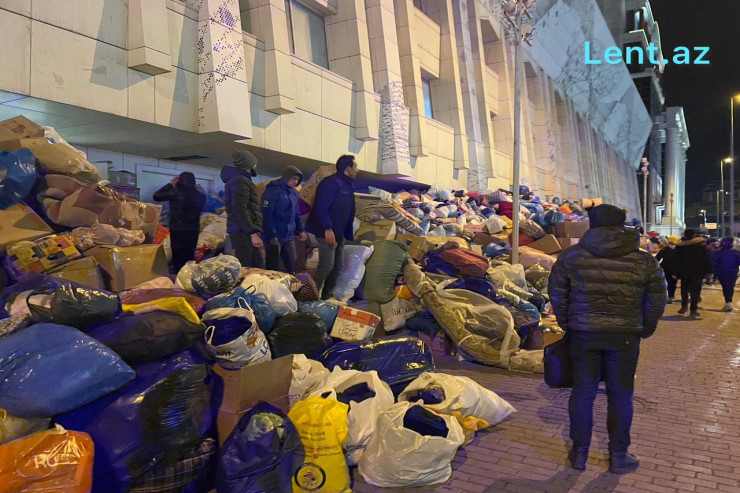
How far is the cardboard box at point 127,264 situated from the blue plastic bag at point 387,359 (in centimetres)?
210

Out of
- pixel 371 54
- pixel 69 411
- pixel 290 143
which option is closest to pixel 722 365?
pixel 69 411

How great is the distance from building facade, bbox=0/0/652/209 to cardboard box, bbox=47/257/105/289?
296 cm

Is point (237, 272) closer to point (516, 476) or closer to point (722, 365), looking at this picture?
point (516, 476)

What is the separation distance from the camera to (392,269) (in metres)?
6.62

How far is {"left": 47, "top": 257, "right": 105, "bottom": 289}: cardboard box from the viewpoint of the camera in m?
4.82

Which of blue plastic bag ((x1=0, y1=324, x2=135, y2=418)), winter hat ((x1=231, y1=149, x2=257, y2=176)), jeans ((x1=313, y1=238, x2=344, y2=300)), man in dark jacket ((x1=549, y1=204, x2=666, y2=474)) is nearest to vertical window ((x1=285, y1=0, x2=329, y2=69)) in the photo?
winter hat ((x1=231, y1=149, x2=257, y2=176))

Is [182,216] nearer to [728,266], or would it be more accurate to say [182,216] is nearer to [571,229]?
[571,229]

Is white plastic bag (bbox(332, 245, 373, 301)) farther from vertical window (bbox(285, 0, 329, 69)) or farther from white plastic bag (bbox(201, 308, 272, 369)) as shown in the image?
vertical window (bbox(285, 0, 329, 69))

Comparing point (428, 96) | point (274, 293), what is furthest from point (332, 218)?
point (428, 96)

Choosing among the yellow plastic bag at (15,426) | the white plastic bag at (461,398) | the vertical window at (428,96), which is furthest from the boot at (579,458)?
the vertical window at (428,96)

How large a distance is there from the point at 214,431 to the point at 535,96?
2787 centimetres

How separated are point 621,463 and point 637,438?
656 mm

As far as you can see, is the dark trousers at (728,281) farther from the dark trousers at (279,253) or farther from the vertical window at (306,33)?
the vertical window at (306,33)

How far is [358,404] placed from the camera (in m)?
3.53
